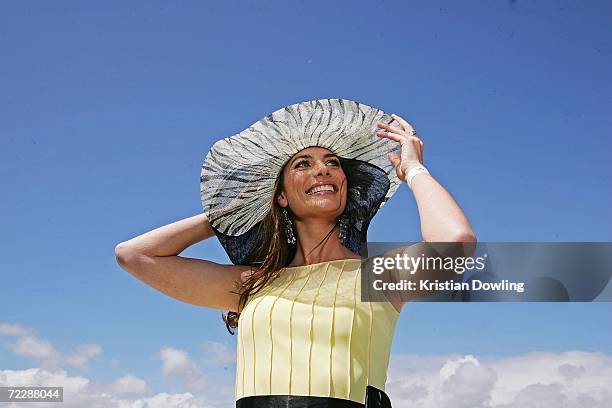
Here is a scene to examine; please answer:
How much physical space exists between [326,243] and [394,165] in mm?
471

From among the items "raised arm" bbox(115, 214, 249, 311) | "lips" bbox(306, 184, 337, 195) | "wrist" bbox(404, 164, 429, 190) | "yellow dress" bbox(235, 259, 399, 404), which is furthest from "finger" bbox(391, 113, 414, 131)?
"raised arm" bbox(115, 214, 249, 311)

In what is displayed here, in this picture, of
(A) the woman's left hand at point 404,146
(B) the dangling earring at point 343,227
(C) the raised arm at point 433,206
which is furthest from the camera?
(B) the dangling earring at point 343,227

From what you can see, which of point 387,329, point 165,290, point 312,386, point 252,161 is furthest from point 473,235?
point 165,290

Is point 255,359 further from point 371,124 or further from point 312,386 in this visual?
point 371,124

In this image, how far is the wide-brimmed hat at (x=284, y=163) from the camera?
356 centimetres

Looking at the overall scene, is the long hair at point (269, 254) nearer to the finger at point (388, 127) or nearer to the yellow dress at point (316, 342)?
the yellow dress at point (316, 342)

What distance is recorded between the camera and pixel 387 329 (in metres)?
3.18

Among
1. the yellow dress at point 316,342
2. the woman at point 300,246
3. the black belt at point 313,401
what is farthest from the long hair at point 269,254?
the black belt at point 313,401

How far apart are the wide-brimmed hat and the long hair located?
0.11 feet

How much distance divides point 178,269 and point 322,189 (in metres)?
0.76

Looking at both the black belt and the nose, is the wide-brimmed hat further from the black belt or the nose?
the black belt

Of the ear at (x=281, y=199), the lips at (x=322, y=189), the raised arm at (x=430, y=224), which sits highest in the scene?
the ear at (x=281, y=199)

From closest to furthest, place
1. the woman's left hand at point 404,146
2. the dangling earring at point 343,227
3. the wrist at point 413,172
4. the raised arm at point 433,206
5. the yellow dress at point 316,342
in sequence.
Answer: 1. the raised arm at point 433,206
2. the yellow dress at point 316,342
3. the wrist at point 413,172
4. the woman's left hand at point 404,146
5. the dangling earring at point 343,227

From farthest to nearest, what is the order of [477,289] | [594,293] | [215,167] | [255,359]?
[594,293] → [215,167] → [477,289] → [255,359]
